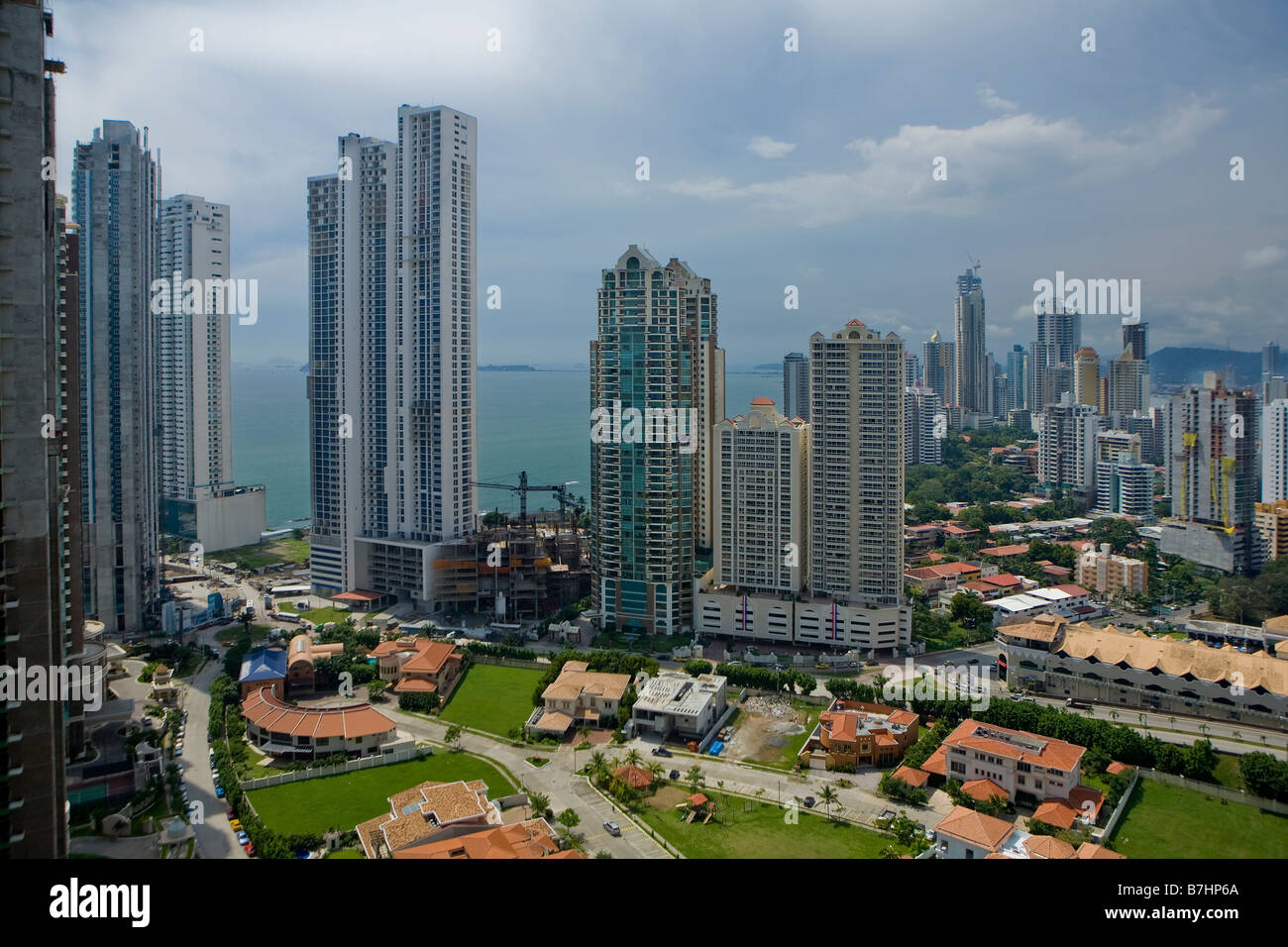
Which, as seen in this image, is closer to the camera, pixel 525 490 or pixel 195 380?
pixel 525 490

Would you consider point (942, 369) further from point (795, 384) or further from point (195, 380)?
point (195, 380)

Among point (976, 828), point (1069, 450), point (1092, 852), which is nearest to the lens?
point (1092, 852)

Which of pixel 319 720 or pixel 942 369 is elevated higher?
pixel 942 369

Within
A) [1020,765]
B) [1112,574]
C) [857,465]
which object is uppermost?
[857,465]

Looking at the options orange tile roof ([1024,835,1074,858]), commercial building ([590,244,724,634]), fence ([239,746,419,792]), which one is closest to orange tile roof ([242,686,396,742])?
fence ([239,746,419,792])

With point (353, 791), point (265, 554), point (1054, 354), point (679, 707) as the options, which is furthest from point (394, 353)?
point (1054, 354)

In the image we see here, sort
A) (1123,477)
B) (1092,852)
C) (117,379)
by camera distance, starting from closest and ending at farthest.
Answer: (1092,852) < (117,379) < (1123,477)

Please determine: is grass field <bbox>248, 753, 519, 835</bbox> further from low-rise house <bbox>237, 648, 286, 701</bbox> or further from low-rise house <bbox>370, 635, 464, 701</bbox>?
low-rise house <bbox>237, 648, 286, 701</bbox>
